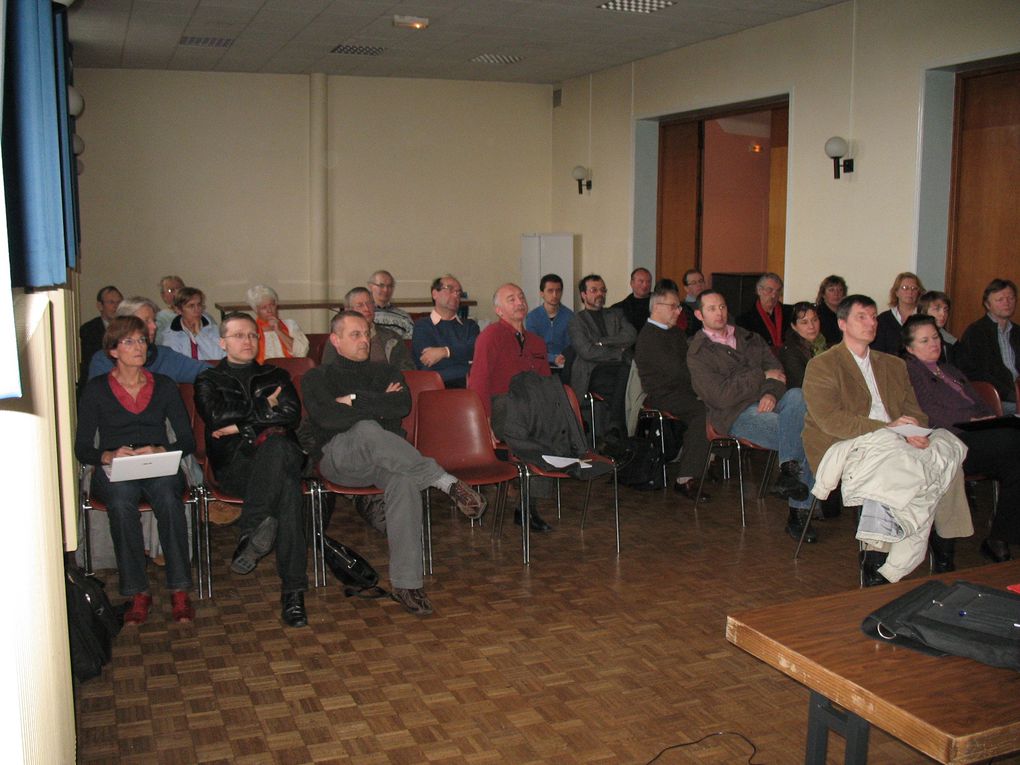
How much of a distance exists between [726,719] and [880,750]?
495 millimetres

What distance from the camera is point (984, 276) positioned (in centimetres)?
784

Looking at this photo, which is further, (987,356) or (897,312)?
(897,312)

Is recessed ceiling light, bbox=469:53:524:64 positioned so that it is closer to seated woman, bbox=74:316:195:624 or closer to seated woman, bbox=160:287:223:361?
seated woman, bbox=160:287:223:361

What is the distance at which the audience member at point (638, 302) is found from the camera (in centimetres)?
902

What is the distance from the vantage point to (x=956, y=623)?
2.34m

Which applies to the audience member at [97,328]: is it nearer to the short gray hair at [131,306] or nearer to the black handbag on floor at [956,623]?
the short gray hair at [131,306]

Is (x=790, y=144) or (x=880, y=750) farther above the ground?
(x=790, y=144)

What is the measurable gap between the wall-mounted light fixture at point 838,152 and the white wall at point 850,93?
0.08 metres

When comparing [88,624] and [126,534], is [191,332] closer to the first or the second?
[126,534]

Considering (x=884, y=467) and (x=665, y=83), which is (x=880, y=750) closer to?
(x=884, y=467)

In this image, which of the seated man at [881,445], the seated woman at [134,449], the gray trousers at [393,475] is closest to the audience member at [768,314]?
the seated man at [881,445]

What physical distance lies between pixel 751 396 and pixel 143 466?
343 cm

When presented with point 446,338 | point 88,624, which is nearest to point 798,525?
point 446,338

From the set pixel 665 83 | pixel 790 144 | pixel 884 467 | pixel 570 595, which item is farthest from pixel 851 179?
pixel 570 595
